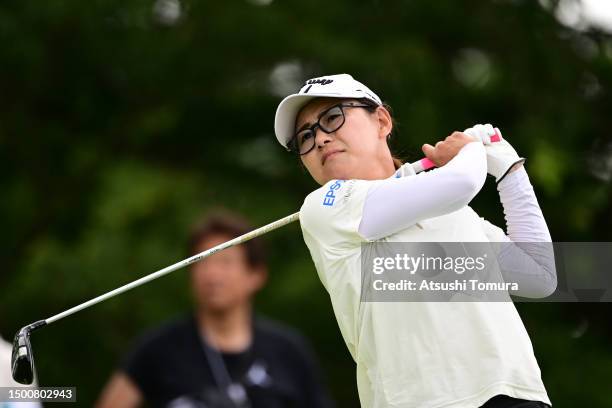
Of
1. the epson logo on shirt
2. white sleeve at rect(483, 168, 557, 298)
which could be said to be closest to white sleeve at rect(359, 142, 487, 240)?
the epson logo on shirt

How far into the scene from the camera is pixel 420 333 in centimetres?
351

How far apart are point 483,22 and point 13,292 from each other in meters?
3.66

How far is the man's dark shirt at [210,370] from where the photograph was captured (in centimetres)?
566

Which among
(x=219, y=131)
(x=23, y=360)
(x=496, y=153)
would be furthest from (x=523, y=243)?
(x=219, y=131)

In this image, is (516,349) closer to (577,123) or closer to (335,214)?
(335,214)

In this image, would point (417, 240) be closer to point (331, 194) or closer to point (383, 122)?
point (331, 194)

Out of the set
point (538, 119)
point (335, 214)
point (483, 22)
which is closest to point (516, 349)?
point (335, 214)

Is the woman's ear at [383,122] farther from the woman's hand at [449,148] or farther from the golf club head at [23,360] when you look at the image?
the golf club head at [23,360]

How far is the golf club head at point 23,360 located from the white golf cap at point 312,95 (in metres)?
1.01

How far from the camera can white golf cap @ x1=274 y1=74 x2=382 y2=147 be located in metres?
3.95

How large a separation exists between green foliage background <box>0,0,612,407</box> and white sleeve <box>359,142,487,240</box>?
456 centimetres

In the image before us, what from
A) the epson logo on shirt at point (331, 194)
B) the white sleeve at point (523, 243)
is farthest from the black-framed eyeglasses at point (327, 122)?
the white sleeve at point (523, 243)

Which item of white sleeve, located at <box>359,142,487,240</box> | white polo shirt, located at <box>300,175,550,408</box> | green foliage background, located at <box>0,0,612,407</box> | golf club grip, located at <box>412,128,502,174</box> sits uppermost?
green foliage background, located at <box>0,0,612,407</box>

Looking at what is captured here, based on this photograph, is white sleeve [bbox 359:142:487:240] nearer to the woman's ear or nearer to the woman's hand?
the woman's hand
